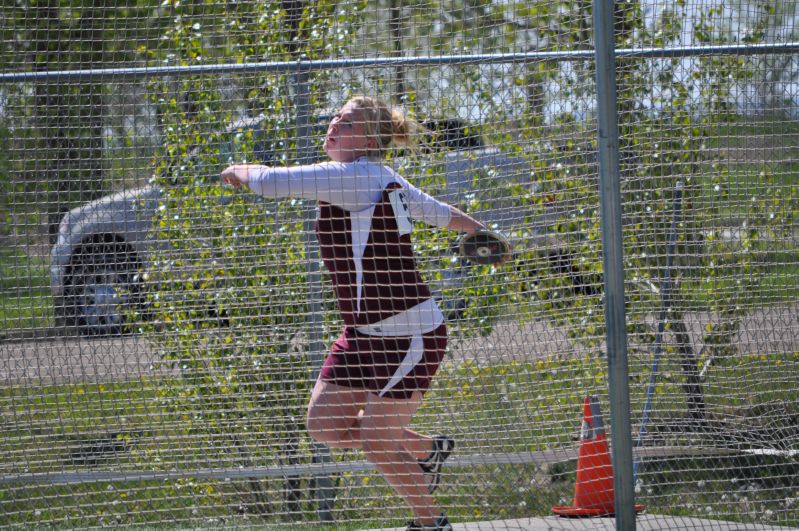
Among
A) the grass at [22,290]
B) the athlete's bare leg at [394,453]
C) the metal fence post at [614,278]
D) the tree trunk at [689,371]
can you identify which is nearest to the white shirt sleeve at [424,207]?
the athlete's bare leg at [394,453]

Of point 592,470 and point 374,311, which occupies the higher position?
point 374,311

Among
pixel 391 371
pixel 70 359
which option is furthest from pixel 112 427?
pixel 391 371

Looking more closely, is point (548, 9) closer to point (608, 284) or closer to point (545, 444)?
point (608, 284)

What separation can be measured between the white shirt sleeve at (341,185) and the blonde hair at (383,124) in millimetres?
118

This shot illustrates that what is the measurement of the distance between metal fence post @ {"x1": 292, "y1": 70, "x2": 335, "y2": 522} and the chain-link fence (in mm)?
18

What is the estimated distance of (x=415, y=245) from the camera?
490 cm

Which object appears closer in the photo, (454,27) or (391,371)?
(391,371)

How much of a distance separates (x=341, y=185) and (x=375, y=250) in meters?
0.30

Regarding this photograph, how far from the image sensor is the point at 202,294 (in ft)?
16.0

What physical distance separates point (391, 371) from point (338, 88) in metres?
1.50

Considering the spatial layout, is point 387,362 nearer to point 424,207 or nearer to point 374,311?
point 374,311

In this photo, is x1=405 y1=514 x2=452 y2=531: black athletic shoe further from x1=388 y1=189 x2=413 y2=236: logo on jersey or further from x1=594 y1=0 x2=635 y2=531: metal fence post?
x1=388 y1=189 x2=413 y2=236: logo on jersey

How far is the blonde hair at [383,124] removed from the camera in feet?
13.0

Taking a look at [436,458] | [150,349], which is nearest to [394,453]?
[436,458]
